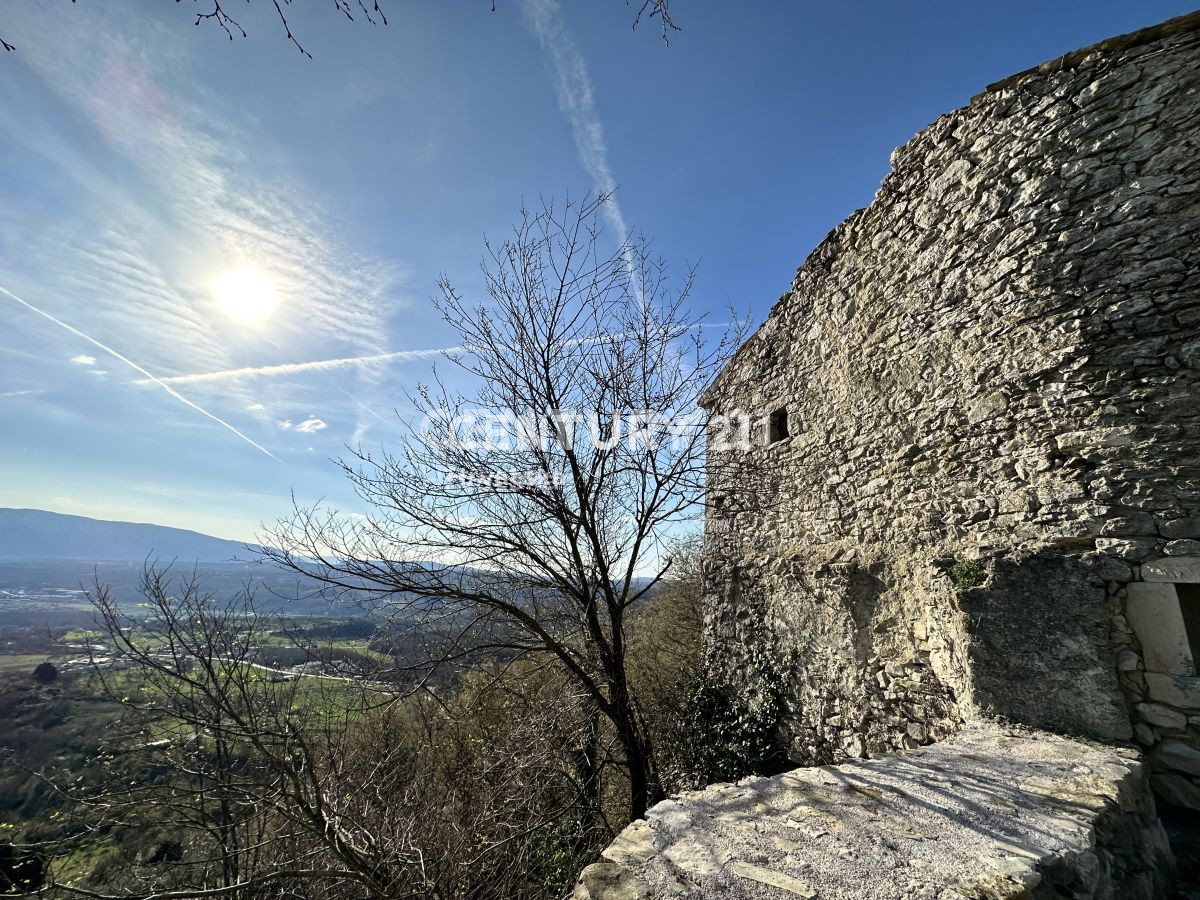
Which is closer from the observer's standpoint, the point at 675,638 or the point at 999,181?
the point at 999,181

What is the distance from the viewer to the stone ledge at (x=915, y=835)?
169cm

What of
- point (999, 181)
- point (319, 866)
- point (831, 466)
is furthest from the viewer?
point (831, 466)

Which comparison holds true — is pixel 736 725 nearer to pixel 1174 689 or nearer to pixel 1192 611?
pixel 1174 689

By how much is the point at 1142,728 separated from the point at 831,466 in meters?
2.81

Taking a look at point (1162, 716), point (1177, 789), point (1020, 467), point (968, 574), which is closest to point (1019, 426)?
point (1020, 467)

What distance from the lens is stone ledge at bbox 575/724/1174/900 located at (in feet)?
5.54

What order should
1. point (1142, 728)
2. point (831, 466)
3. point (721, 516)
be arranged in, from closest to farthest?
point (1142, 728), point (831, 466), point (721, 516)

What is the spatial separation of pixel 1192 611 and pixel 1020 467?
1.19 meters

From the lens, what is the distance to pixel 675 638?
37.3ft

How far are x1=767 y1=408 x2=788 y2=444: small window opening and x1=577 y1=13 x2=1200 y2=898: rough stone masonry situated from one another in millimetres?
945

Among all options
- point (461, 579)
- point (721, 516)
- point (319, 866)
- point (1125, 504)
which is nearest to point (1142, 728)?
point (1125, 504)

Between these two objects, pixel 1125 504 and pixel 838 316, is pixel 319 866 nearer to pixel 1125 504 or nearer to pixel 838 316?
pixel 1125 504

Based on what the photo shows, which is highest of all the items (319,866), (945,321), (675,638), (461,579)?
(945,321)

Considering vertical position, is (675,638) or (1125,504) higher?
(1125,504)
